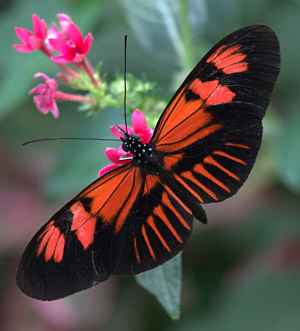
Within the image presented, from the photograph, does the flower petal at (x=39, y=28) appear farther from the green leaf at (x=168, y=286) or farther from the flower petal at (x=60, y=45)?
the green leaf at (x=168, y=286)

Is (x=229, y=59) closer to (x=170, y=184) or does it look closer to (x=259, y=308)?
(x=170, y=184)

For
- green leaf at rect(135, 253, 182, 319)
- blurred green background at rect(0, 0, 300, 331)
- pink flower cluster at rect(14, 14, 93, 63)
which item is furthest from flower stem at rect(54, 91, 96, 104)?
green leaf at rect(135, 253, 182, 319)

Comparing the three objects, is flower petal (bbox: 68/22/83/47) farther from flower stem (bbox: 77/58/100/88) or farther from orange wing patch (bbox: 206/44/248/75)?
orange wing patch (bbox: 206/44/248/75)

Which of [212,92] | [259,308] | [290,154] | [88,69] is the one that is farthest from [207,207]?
[212,92]

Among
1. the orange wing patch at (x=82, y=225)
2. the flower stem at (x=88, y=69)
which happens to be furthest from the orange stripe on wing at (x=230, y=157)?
the flower stem at (x=88, y=69)

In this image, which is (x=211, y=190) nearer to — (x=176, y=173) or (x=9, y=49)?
(x=176, y=173)

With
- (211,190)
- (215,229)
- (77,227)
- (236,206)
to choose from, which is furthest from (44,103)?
(236,206)
